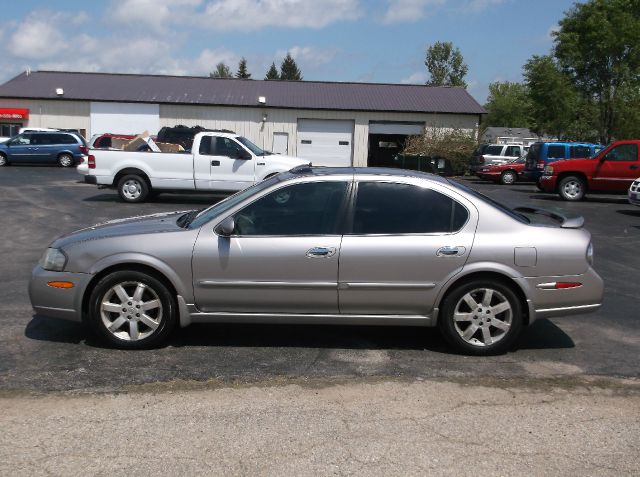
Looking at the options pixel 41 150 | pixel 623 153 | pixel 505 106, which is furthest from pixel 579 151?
pixel 505 106

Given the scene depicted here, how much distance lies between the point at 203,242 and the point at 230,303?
0.55m

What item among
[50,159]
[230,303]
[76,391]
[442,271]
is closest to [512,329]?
[442,271]

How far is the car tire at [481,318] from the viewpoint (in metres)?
5.45

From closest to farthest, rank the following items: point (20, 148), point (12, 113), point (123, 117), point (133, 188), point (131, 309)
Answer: point (131, 309) → point (133, 188) → point (20, 148) → point (12, 113) → point (123, 117)

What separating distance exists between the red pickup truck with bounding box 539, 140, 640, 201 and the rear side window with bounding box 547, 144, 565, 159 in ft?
16.8

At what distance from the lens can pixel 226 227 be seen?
17.5 feet

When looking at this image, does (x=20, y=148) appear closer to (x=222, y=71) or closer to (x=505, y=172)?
(x=505, y=172)

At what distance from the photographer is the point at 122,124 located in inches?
1597

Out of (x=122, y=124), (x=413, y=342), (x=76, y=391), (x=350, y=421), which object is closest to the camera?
(x=350, y=421)

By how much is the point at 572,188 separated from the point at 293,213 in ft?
53.2

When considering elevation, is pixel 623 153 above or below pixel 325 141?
below

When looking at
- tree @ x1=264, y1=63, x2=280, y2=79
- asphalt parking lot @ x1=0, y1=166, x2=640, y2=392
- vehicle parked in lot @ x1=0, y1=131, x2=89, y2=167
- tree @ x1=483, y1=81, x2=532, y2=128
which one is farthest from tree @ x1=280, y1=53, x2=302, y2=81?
asphalt parking lot @ x1=0, y1=166, x2=640, y2=392

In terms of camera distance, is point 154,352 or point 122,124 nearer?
point 154,352

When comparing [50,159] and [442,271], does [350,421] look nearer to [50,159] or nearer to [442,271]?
[442,271]
